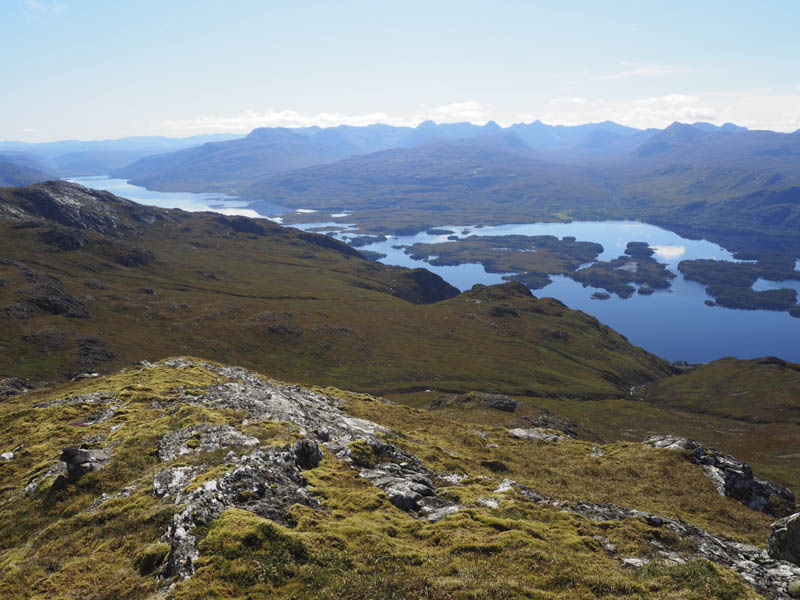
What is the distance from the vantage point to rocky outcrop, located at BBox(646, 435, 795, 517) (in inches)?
2074

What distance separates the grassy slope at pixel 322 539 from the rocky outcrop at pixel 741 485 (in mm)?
4435

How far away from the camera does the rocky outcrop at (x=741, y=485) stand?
2074 inches

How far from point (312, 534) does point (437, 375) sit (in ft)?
489

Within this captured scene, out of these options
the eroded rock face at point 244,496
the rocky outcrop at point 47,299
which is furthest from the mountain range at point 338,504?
the rocky outcrop at point 47,299

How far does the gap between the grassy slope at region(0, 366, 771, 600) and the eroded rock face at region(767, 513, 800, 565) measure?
19.8 ft

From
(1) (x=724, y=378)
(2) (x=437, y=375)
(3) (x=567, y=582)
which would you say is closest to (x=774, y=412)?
(1) (x=724, y=378)

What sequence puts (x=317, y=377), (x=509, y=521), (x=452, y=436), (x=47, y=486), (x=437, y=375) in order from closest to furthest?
Result: (x=509, y=521), (x=47, y=486), (x=452, y=436), (x=317, y=377), (x=437, y=375)

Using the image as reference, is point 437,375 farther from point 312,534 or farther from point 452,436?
point 312,534

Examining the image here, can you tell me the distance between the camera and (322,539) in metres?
23.7

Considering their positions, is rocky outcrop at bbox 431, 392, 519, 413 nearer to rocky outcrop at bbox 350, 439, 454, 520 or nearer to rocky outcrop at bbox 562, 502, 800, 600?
rocky outcrop at bbox 350, 439, 454, 520

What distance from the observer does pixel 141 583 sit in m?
21.2

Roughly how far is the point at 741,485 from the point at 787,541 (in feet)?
95.1

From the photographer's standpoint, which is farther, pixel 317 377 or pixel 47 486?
pixel 317 377

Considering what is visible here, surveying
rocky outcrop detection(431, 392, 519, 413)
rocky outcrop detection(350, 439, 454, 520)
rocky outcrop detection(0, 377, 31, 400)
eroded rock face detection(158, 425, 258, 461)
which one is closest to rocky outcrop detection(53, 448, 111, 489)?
eroded rock face detection(158, 425, 258, 461)
